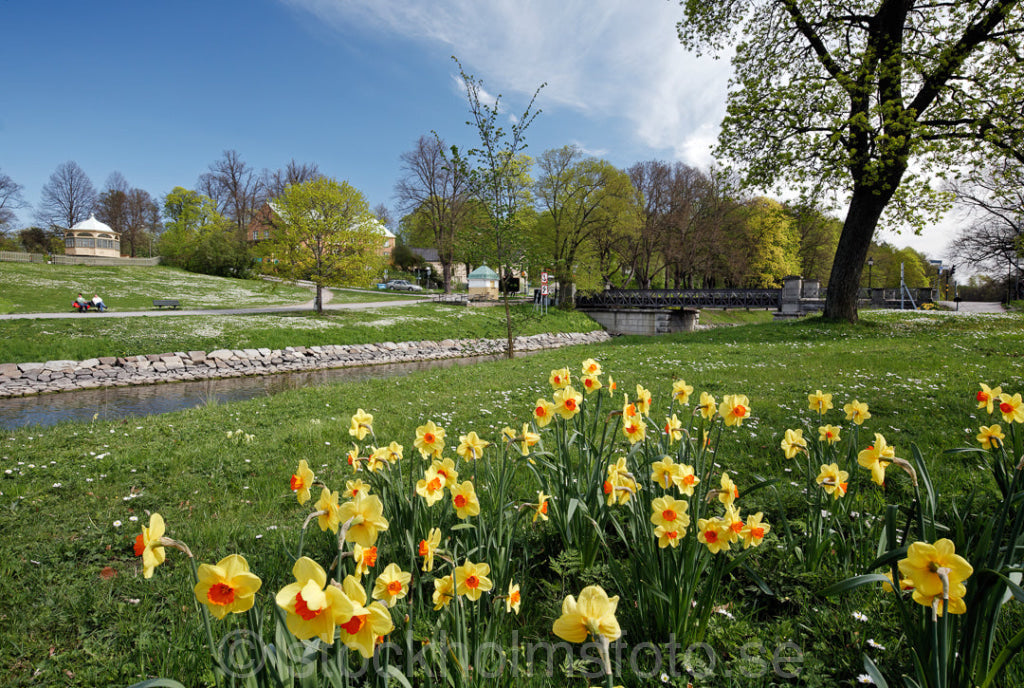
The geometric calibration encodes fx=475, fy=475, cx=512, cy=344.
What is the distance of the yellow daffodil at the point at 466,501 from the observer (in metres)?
2.03

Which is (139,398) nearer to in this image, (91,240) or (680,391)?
(680,391)

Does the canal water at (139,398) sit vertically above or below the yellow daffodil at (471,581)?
below

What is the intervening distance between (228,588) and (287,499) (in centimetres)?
341

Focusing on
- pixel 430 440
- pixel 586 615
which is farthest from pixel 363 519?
pixel 430 440

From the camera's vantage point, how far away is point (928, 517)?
1.95 metres

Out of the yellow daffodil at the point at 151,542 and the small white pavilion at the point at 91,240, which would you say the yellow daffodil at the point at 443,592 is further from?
the small white pavilion at the point at 91,240

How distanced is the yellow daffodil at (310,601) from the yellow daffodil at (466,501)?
0.99 m

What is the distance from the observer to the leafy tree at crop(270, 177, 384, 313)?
2519 centimetres

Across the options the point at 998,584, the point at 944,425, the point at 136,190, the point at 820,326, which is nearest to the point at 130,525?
the point at 998,584

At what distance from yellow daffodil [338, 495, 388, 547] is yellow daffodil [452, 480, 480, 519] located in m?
0.65

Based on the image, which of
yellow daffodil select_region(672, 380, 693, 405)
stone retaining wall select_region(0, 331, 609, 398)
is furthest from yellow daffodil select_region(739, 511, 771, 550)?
stone retaining wall select_region(0, 331, 609, 398)

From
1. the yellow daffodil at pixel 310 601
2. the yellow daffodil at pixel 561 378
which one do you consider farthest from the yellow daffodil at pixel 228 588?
the yellow daffodil at pixel 561 378

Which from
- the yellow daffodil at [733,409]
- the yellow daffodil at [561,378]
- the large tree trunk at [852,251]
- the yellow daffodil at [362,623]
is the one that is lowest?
the yellow daffodil at [362,623]

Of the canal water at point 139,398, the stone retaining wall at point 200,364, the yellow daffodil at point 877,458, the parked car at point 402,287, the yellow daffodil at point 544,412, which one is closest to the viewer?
the yellow daffodil at point 877,458
